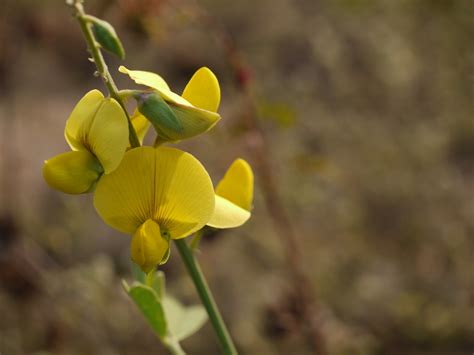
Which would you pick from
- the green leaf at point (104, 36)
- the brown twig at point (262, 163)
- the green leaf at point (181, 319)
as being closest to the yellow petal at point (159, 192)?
the green leaf at point (104, 36)

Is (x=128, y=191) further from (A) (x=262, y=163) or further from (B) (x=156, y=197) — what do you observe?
(A) (x=262, y=163)

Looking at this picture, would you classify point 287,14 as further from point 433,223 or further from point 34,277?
point 34,277

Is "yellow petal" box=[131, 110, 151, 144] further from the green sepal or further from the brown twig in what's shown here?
the brown twig

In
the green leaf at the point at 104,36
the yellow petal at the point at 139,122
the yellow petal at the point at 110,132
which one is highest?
the green leaf at the point at 104,36

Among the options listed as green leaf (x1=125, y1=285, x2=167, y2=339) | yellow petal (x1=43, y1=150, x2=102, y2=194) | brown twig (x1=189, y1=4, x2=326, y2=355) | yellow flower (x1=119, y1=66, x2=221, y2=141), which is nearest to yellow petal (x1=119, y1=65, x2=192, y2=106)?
yellow flower (x1=119, y1=66, x2=221, y2=141)

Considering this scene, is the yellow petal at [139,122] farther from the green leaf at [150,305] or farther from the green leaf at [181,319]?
the green leaf at [181,319]

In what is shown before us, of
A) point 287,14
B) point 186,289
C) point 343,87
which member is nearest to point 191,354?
point 186,289
